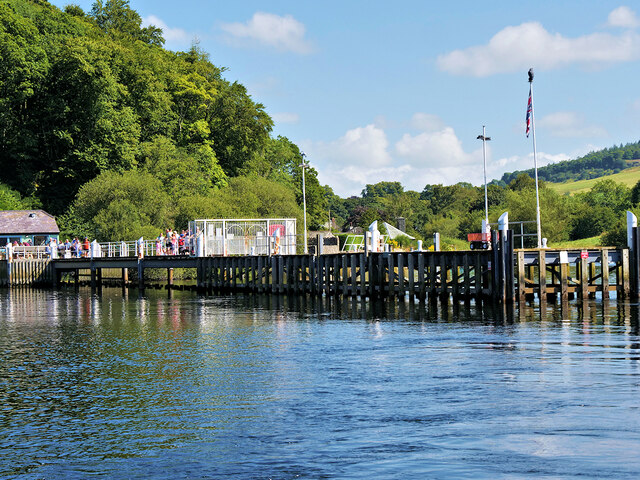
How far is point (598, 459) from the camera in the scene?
1263 cm

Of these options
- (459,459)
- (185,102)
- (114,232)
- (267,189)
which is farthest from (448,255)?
(185,102)

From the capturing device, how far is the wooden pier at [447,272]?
35031 millimetres

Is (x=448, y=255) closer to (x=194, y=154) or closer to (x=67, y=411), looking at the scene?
(x=67, y=411)

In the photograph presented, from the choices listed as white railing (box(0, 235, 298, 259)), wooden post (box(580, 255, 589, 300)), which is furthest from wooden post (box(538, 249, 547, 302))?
white railing (box(0, 235, 298, 259))

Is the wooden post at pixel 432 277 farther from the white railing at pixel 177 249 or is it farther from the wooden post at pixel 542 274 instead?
the white railing at pixel 177 249

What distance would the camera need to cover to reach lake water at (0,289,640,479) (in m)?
12.9

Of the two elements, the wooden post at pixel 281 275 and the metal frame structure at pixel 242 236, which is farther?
the metal frame structure at pixel 242 236

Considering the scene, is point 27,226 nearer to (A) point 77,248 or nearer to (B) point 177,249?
(A) point 77,248

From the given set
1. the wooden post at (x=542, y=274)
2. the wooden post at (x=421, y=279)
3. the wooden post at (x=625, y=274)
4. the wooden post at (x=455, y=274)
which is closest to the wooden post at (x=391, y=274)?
the wooden post at (x=421, y=279)

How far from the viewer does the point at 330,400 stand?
17.1 m

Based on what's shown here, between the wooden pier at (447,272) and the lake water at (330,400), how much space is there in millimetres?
4108

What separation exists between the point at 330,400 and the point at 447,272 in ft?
94.4

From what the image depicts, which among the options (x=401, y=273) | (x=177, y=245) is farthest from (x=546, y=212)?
(x=401, y=273)

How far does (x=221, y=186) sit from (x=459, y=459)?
3351 inches
